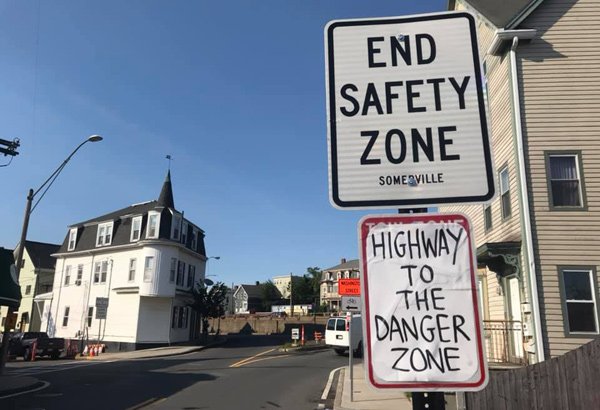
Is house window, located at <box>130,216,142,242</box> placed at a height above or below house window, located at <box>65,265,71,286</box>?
above

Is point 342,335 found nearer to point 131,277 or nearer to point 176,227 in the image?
point 176,227

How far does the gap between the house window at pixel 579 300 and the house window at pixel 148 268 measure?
1119 inches

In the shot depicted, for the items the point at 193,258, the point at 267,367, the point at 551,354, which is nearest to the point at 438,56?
the point at 551,354

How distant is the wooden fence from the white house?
29.8 meters

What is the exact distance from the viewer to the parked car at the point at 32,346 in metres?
28.2

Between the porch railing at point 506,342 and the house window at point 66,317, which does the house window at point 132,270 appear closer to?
the house window at point 66,317

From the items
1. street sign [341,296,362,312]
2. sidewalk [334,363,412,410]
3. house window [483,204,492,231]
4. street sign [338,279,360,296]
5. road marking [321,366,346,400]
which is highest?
house window [483,204,492,231]

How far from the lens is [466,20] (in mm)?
2277

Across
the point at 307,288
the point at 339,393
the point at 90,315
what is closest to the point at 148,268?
the point at 90,315

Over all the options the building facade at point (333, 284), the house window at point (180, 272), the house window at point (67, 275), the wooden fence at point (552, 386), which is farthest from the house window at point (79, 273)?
the building facade at point (333, 284)

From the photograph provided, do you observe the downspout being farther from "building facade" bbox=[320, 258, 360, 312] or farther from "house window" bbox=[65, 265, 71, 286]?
"building facade" bbox=[320, 258, 360, 312]

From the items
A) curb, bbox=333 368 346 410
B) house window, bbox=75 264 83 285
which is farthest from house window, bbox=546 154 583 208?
house window, bbox=75 264 83 285

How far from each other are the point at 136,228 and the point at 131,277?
3.65 meters

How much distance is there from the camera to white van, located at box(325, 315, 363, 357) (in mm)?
27109
